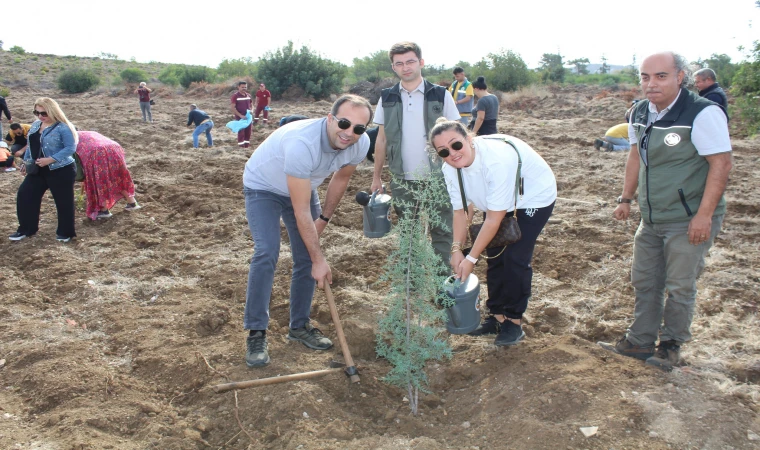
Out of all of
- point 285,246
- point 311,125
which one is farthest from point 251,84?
point 311,125

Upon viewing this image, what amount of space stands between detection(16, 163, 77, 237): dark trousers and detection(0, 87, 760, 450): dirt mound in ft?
0.72

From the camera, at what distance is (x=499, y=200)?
10.0 feet

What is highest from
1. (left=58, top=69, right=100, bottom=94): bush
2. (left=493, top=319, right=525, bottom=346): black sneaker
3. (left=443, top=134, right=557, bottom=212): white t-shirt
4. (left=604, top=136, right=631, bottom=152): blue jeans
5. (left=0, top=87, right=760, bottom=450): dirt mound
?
(left=58, top=69, right=100, bottom=94): bush

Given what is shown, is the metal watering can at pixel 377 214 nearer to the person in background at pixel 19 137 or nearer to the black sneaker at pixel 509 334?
the black sneaker at pixel 509 334

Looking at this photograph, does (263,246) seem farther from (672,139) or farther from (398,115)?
(672,139)

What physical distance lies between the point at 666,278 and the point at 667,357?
455mm

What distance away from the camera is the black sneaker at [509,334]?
3.61 m

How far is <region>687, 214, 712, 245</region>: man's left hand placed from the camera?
296 cm

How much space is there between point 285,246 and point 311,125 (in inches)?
110

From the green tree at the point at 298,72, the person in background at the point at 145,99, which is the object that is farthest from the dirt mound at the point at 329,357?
the green tree at the point at 298,72

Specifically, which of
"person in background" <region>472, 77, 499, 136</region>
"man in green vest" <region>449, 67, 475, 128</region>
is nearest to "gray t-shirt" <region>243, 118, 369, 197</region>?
"person in background" <region>472, 77, 499, 136</region>

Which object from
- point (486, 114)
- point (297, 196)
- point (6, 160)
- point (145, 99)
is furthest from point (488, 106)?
point (145, 99)

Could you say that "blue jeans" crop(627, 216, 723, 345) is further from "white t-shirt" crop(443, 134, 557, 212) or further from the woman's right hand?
the woman's right hand

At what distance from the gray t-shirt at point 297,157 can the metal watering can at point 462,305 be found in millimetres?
981
